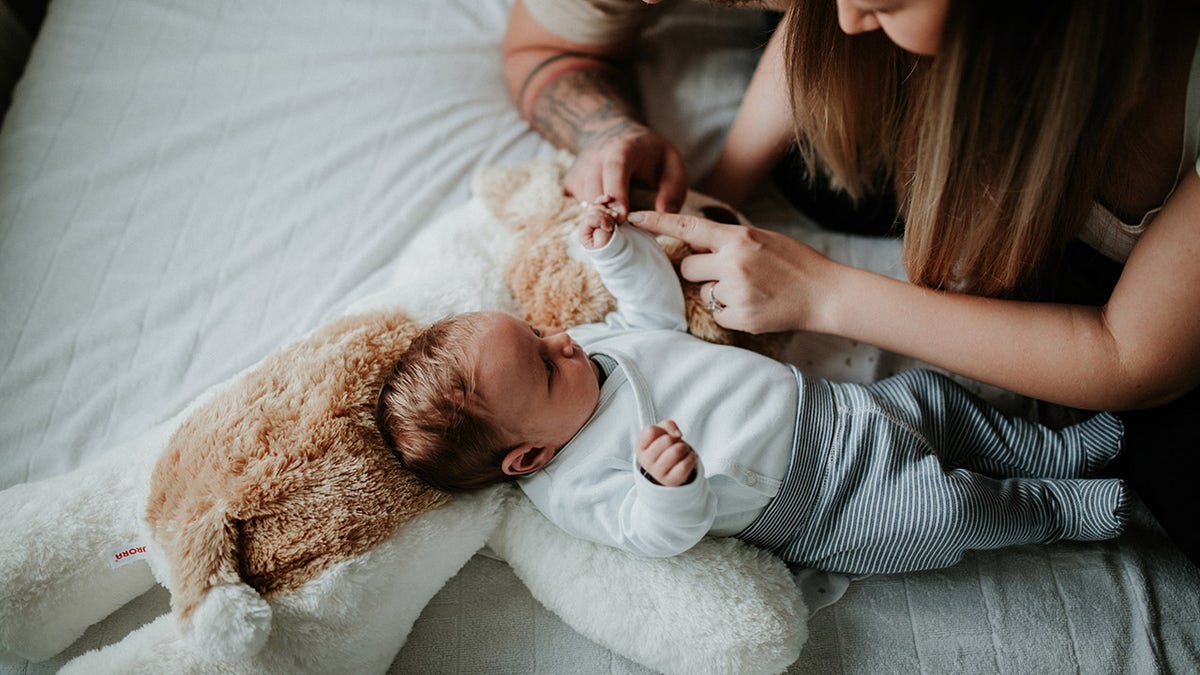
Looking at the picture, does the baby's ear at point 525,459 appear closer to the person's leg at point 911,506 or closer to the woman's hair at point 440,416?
the woman's hair at point 440,416

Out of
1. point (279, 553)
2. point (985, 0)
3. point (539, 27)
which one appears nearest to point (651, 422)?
point (279, 553)

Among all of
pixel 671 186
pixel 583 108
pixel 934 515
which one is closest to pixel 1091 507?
pixel 934 515

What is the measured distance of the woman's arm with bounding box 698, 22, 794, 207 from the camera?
3.43 ft

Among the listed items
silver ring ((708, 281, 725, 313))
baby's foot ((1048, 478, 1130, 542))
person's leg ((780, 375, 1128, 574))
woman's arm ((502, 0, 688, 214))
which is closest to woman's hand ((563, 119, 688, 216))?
woman's arm ((502, 0, 688, 214))

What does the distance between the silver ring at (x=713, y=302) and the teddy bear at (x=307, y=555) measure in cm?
30

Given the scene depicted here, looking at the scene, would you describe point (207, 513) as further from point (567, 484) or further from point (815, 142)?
point (815, 142)

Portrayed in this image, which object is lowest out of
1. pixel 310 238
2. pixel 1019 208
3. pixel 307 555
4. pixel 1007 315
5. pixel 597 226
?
pixel 307 555

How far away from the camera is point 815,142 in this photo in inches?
37.9

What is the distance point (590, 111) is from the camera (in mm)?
1130

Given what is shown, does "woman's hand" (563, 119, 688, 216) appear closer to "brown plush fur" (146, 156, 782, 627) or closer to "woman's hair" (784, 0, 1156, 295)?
"woman's hair" (784, 0, 1156, 295)

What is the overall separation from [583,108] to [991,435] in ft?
2.47

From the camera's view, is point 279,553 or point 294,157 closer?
point 279,553

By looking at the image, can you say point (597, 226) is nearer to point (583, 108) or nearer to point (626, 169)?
point (626, 169)

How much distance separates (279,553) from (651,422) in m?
0.44
